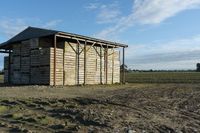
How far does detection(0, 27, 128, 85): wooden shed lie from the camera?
91.6ft

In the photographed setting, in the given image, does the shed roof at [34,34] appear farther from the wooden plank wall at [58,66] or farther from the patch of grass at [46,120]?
the patch of grass at [46,120]

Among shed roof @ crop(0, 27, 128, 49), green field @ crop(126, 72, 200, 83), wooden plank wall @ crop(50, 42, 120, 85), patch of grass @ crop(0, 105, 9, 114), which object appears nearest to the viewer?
patch of grass @ crop(0, 105, 9, 114)

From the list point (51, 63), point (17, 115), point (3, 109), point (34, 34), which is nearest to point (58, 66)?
point (51, 63)

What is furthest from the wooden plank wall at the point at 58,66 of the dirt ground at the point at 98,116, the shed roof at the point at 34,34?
the dirt ground at the point at 98,116

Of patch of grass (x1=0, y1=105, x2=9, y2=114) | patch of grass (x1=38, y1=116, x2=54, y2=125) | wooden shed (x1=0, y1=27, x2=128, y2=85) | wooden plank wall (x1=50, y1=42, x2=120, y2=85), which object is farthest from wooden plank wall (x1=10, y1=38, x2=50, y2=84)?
patch of grass (x1=38, y1=116, x2=54, y2=125)

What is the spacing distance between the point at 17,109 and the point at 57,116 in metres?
2.25

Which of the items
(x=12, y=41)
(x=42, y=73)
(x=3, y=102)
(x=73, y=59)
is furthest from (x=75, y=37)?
(x=3, y=102)

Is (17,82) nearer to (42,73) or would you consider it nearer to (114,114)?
(42,73)

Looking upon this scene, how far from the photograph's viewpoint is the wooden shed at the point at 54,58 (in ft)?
91.6

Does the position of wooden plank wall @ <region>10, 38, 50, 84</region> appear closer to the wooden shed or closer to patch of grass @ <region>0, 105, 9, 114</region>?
the wooden shed

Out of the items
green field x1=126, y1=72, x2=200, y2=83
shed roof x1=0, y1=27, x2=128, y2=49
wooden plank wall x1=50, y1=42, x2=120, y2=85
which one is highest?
shed roof x1=0, y1=27, x2=128, y2=49

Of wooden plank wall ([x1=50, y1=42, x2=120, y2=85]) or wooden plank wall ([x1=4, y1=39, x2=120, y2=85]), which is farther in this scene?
wooden plank wall ([x1=50, y1=42, x2=120, y2=85])

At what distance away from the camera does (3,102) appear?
14.4m

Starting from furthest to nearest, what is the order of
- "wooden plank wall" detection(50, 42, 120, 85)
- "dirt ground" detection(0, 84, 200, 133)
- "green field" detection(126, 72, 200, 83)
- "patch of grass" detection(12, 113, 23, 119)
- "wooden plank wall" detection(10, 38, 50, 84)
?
"green field" detection(126, 72, 200, 83) → "wooden plank wall" detection(50, 42, 120, 85) → "wooden plank wall" detection(10, 38, 50, 84) → "patch of grass" detection(12, 113, 23, 119) → "dirt ground" detection(0, 84, 200, 133)
